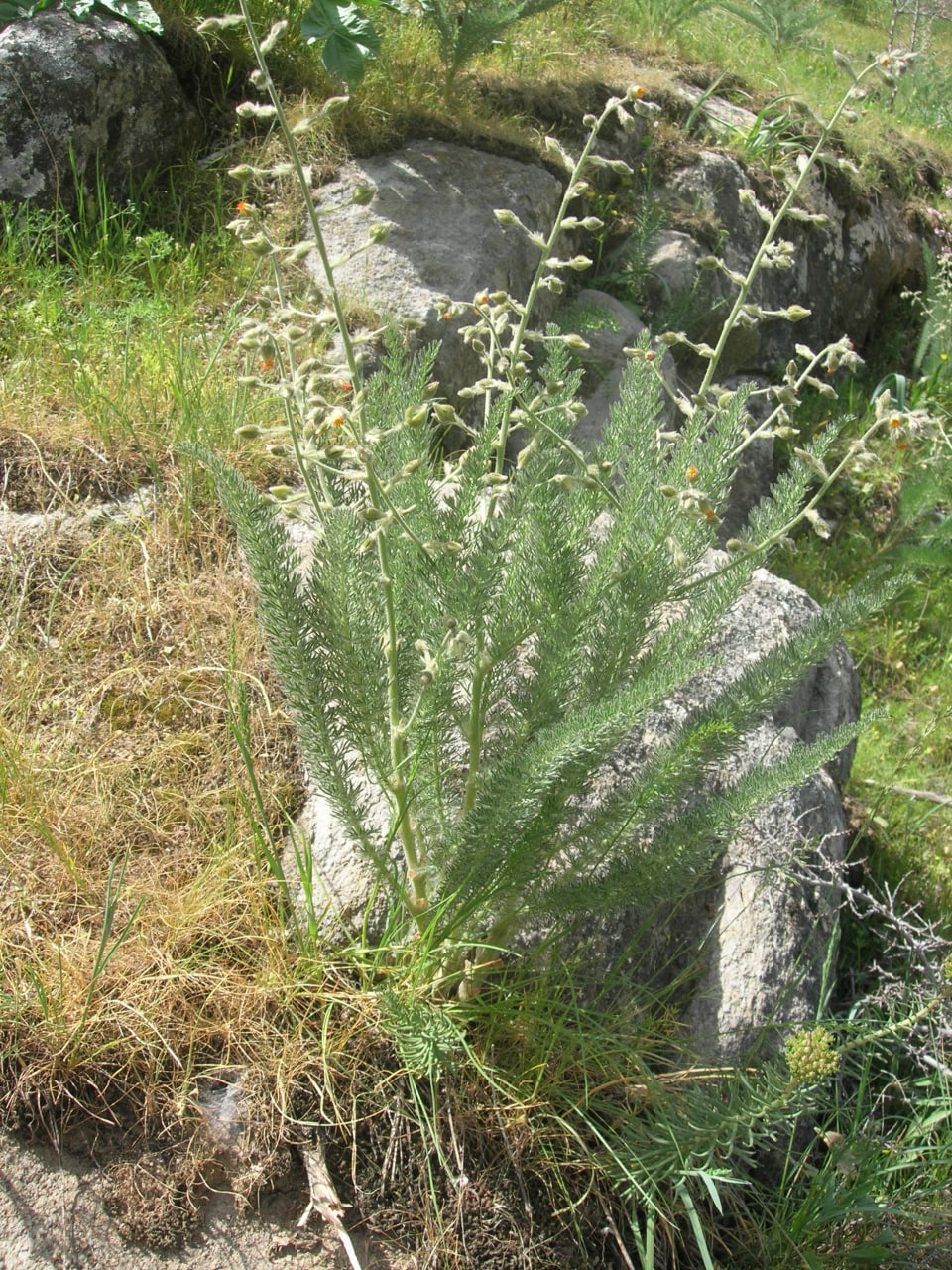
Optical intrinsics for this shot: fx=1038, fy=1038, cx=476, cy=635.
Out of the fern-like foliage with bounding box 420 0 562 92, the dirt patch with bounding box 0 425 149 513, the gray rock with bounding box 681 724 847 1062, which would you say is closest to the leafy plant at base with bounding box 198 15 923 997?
the gray rock with bounding box 681 724 847 1062

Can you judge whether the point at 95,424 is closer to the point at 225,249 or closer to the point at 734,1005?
the point at 225,249

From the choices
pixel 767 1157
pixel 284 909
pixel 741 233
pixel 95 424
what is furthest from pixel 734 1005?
pixel 741 233

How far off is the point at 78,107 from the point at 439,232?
1328 millimetres

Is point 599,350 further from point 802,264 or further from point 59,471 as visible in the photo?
point 59,471

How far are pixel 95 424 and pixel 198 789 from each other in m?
1.17

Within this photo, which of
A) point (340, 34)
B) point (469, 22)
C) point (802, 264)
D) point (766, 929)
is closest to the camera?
point (766, 929)

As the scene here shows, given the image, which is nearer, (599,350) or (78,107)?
(78,107)

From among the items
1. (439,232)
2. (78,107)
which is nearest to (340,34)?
(439,232)

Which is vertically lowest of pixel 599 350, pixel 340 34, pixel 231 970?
pixel 599 350

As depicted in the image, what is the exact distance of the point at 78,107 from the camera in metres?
3.62

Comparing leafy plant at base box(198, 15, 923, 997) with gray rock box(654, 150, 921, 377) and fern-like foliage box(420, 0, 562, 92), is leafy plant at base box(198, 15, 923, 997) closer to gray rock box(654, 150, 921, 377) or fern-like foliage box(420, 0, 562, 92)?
fern-like foliage box(420, 0, 562, 92)

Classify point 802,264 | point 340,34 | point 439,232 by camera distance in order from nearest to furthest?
point 340,34
point 439,232
point 802,264

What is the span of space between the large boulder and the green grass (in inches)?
11.2

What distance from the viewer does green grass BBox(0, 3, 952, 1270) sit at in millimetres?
1781
